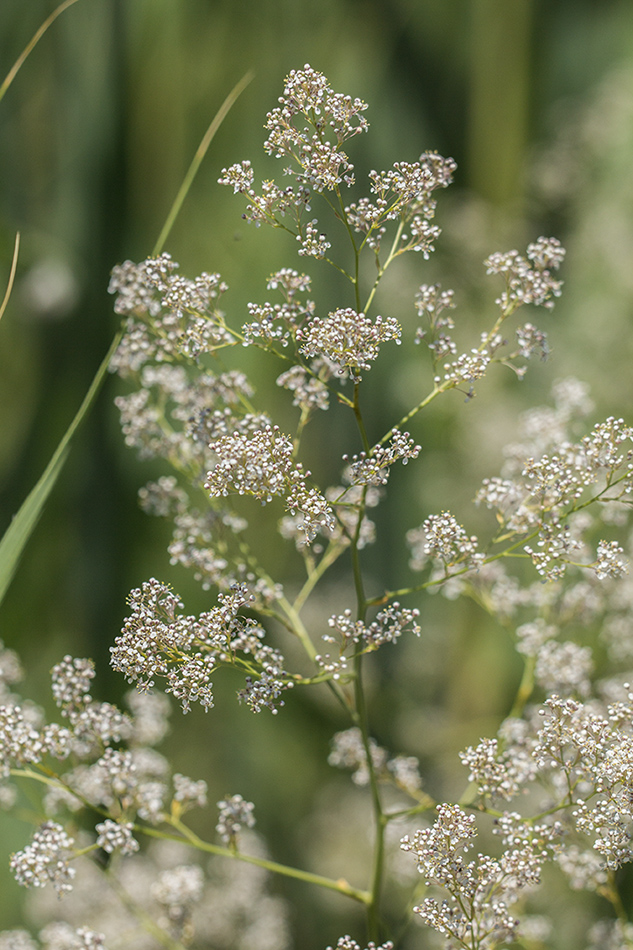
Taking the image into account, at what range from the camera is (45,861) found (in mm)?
324

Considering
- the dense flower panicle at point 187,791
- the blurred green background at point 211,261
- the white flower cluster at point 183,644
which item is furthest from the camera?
the blurred green background at point 211,261

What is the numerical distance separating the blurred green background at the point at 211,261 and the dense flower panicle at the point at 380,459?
0.53 metres

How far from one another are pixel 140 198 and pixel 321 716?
2.02 ft

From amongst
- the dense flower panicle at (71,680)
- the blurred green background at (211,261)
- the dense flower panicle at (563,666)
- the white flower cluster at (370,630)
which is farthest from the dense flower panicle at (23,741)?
the blurred green background at (211,261)

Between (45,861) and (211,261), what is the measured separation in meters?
0.68

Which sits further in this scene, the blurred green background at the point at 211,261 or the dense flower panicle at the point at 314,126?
the blurred green background at the point at 211,261

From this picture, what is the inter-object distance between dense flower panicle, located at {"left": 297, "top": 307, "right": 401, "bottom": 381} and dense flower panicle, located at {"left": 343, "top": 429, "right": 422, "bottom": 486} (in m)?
0.03

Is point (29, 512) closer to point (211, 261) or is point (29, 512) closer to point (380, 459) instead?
point (380, 459)

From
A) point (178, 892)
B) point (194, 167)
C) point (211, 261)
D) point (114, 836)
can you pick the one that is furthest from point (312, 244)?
point (211, 261)

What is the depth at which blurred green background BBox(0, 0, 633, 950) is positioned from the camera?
0.84 metres

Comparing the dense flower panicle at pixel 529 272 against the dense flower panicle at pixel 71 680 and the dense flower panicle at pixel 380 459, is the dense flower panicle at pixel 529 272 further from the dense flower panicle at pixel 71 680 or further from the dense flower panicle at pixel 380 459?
the dense flower panicle at pixel 71 680

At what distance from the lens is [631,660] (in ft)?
2.35

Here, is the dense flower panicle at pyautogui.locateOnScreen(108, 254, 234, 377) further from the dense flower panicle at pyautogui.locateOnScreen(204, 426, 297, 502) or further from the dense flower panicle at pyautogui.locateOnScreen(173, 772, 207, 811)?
the dense flower panicle at pyautogui.locateOnScreen(173, 772, 207, 811)

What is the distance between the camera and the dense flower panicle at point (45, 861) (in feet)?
1.04
